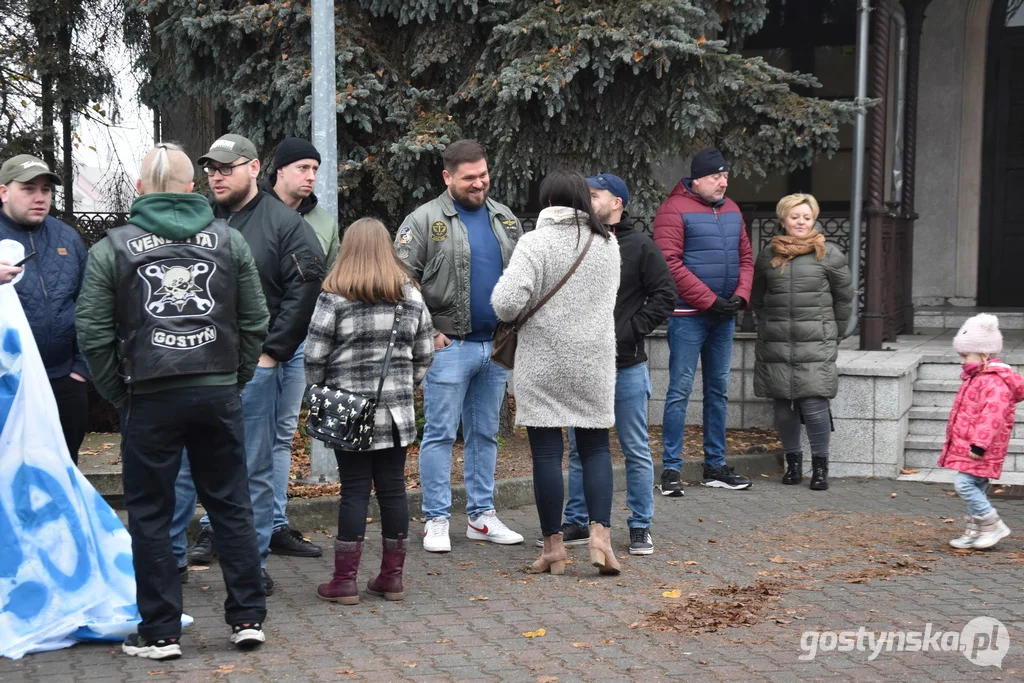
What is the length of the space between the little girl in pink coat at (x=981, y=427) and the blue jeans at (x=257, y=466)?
357cm

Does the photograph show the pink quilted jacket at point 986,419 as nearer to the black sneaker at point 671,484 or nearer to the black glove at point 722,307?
the black glove at point 722,307

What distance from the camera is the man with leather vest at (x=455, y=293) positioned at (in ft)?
21.2

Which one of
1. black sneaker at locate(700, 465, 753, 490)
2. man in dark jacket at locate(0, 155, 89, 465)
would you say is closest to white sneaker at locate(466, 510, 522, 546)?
black sneaker at locate(700, 465, 753, 490)

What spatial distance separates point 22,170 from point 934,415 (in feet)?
21.3

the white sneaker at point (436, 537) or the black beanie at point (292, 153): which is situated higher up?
the black beanie at point (292, 153)

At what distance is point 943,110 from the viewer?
517 inches

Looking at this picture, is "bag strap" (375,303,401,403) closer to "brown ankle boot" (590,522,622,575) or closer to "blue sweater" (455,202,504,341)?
"blue sweater" (455,202,504,341)

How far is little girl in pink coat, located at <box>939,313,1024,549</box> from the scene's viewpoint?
6.67 metres

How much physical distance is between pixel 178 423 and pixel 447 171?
2.32m

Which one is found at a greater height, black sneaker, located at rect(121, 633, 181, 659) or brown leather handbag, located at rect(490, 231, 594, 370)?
brown leather handbag, located at rect(490, 231, 594, 370)

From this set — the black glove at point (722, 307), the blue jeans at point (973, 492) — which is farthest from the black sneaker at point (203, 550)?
the blue jeans at point (973, 492)

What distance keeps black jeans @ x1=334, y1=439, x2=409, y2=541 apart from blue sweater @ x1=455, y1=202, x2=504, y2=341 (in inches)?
44.3

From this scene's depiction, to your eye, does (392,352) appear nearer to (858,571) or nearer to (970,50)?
(858,571)

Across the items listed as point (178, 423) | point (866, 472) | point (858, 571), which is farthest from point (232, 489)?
point (866, 472)
